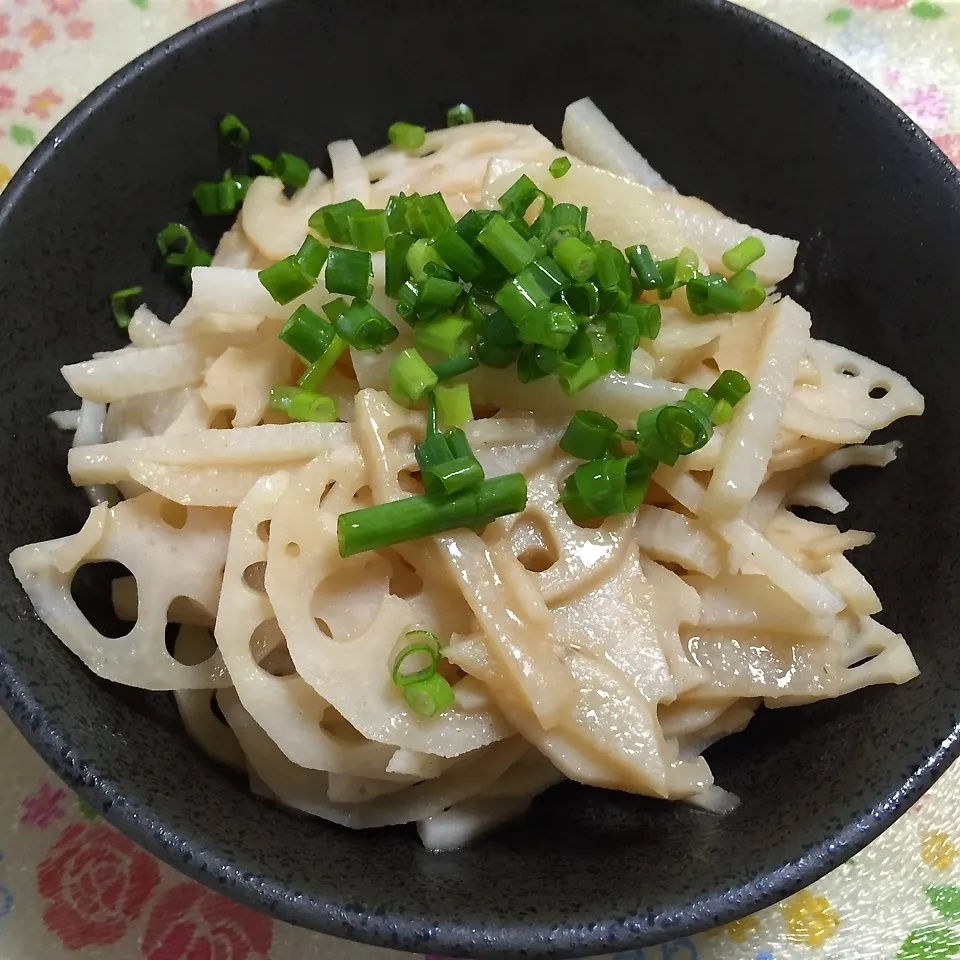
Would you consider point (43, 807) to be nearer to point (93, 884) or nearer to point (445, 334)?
point (93, 884)

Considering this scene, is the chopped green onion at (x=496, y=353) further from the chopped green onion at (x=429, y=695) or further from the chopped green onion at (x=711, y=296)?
the chopped green onion at (x=429, y=695)

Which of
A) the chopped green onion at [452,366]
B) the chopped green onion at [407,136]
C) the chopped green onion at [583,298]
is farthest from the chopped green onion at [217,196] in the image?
the chopped green onion at [583,298]

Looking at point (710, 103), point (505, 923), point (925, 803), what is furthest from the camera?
point (710, 103)

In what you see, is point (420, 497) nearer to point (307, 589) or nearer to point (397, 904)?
point (307, 589)

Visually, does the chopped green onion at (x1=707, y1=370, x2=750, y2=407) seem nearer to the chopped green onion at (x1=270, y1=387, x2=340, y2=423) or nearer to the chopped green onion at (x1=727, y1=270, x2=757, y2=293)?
the chopped green onion at (x1=727, y1=270, x2=757, y2=293)

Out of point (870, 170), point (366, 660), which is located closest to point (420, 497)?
point (366, 660)

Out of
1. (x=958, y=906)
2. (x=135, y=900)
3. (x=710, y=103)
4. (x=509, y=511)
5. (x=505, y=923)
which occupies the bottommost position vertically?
(x=958, y=906)
